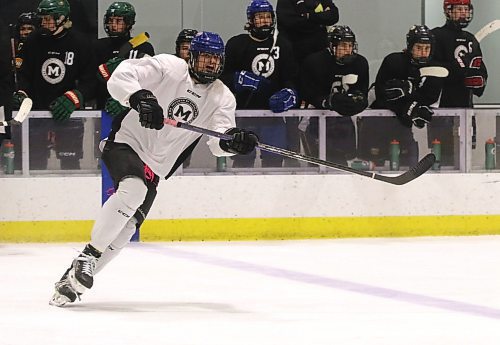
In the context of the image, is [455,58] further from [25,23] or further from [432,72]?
[25,23]

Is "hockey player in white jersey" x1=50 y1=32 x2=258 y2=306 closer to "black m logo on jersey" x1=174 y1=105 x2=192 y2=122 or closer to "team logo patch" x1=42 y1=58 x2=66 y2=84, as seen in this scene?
"black m logo on jersey" x1=174 y1=105 x2=192 y2=122

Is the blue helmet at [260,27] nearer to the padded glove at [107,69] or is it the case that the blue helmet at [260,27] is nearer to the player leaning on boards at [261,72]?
the player leaning on boards at [261,72]

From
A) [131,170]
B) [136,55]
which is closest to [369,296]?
[131,170]

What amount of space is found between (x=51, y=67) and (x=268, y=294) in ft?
9.14

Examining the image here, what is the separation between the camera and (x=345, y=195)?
727 centimetres

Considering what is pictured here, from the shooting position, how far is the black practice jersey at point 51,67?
7.23 meters

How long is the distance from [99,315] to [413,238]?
324 centimetres

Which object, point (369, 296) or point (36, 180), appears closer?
point (369, 296)

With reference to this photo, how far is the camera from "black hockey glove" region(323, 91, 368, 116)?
7.14 m

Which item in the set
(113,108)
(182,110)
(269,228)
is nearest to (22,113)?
(113,108)

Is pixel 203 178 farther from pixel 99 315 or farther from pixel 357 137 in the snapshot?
pixel 99 315

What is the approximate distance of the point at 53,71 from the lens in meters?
7.24

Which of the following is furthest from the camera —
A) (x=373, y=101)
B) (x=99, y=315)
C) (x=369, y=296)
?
(x=373, y=101)

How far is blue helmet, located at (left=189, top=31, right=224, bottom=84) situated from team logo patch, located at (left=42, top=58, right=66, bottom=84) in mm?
2572
